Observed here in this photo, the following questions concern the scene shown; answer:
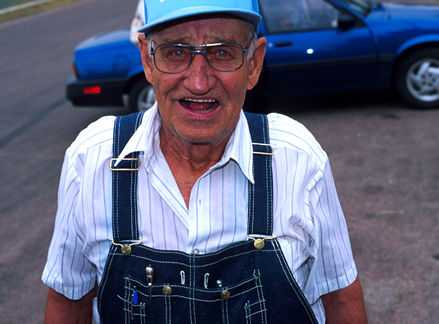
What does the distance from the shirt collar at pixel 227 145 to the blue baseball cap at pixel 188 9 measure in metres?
0.26

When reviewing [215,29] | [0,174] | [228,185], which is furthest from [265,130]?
[0,174]

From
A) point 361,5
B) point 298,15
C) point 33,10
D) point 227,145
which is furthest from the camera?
point 33,10

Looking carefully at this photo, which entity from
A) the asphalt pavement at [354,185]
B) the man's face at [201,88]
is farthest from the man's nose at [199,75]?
the asphalt pavement at [354,185]

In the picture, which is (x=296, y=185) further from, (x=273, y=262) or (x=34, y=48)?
(x=34, y=48)

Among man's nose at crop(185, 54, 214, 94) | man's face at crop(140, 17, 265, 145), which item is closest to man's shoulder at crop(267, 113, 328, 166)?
man's face at crop(140, 17, 265, 145)

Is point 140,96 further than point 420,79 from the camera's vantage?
Yes

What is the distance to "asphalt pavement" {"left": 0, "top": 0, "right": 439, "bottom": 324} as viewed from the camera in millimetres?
4680

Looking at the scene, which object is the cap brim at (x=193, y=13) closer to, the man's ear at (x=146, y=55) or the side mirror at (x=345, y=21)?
the man's ear at (x=146, y=55)

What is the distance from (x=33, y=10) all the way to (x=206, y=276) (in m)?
20.0

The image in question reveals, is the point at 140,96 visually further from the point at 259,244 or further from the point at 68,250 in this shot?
the point at 259,244

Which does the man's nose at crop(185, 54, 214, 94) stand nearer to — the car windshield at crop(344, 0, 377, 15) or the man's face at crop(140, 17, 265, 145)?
the man's face at crop(140, 17, 265, 145)

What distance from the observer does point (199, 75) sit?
1.83m

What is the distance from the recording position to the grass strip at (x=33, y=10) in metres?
19.5

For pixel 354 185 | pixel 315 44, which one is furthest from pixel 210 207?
pixel 315 44
